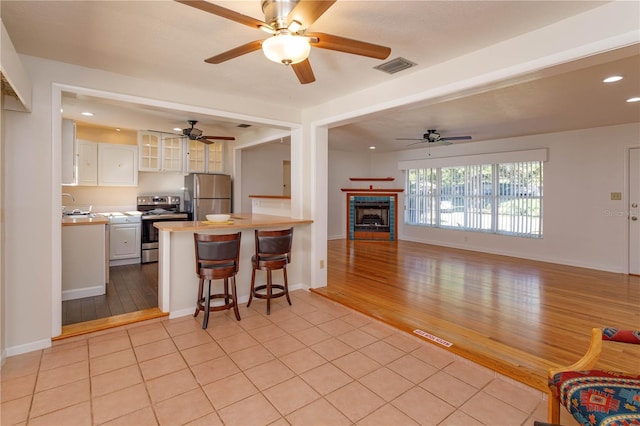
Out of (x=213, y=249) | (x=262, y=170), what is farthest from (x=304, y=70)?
(x=262, y=170)

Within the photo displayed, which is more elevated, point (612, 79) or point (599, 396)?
point (612, 79)

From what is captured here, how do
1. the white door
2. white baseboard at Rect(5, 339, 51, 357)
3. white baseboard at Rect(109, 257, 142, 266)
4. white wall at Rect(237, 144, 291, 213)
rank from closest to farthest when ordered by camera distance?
white baseboard at Rect(5, 339, 51, 357)
the white door
white baseboard at Rect(109, 257, 142, 266)
white wall at Rect(237, 144, 291, 213)

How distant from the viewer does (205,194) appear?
19.9 ft

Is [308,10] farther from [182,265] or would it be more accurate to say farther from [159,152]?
[159,152]

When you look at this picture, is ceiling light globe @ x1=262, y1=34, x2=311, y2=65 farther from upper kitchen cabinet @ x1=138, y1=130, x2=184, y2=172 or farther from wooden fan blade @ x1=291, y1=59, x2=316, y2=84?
upper kitchen cabinet @ x1=138, y1=130, x2=184, y2=172

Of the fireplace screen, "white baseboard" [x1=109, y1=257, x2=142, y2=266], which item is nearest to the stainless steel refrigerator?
"white baseboard" [x1=109, y1=257, x2=142, y2=266]

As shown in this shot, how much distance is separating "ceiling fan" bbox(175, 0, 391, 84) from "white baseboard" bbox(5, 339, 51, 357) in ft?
9.05

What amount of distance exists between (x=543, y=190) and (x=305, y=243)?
16.3 feet

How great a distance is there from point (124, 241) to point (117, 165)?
1371 mm

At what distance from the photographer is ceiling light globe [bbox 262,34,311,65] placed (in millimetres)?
1703

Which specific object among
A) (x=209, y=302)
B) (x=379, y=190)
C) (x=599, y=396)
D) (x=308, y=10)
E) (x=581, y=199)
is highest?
(x=308, y=10)

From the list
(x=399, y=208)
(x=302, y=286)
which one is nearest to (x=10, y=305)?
(x=302, y=286)

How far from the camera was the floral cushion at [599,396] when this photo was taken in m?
1.26

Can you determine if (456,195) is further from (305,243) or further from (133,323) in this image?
(133,323)
